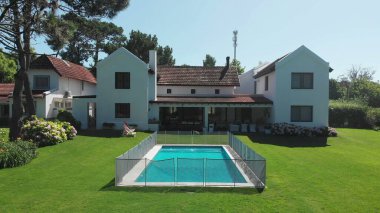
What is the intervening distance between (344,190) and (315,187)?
1009 millimetres

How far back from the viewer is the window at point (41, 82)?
35969mm

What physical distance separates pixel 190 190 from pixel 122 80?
22802mm

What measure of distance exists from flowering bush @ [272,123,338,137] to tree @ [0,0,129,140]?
16.3m

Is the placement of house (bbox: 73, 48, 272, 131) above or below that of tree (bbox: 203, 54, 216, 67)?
below

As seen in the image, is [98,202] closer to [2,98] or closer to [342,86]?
[2,98]

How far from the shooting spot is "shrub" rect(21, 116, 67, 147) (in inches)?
904

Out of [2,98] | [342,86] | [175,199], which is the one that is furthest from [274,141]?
[342,86]

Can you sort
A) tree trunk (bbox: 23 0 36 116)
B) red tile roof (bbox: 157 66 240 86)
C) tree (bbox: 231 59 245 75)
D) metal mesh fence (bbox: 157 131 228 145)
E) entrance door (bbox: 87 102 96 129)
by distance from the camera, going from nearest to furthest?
tree trunk (bbox: 23 0 36 116) → metal mesh fence (bbox: 157 131 228 145) → entrance door (bbox: 87 102 96 129) → red tile roof (bbox: 157 66 240 86) → tree (bbox: 231 59 245 75)

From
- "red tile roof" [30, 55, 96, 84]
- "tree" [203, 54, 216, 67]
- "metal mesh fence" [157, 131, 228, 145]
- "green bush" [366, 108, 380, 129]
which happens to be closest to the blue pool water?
"metal mesh fence" [157, 131, 228, 145]

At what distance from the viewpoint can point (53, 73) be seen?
35781mm

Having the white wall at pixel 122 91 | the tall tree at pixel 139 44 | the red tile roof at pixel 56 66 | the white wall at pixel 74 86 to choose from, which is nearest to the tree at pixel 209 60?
the tall tree at pixel 139 44

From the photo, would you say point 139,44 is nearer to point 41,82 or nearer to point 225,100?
point 41,82

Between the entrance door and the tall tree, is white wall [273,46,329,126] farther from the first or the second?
the tall tree

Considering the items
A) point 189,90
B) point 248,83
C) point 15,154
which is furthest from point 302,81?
point 15,154
